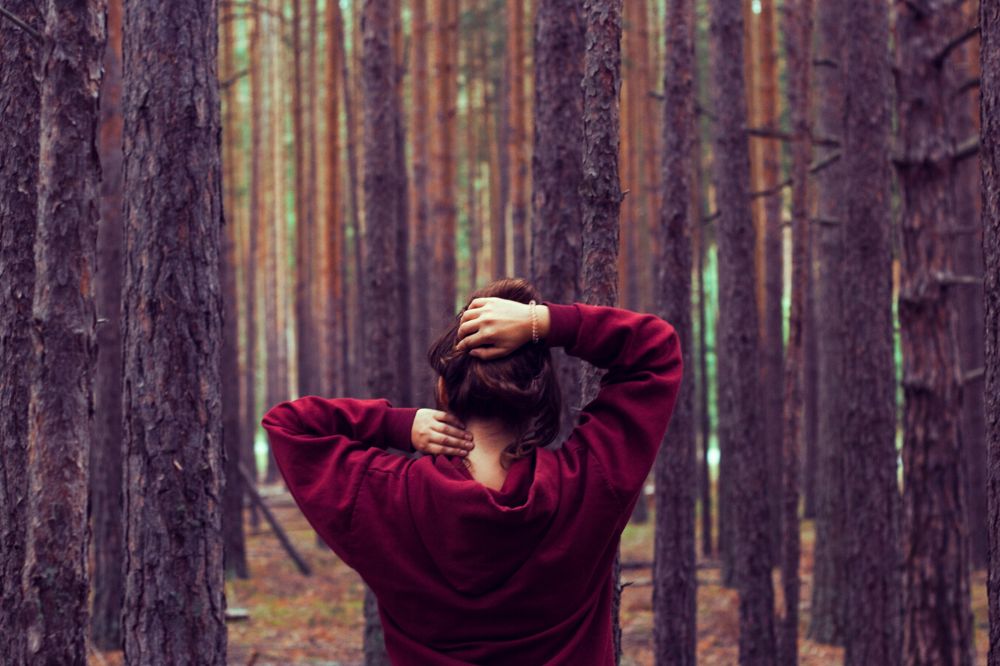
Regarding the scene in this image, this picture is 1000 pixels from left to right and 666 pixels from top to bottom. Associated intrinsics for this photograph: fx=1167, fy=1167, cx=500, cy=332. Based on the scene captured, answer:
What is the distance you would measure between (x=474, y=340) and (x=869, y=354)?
6.60 m

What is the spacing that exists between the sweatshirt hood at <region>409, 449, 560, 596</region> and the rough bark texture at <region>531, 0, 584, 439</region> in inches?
184

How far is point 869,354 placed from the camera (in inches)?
342

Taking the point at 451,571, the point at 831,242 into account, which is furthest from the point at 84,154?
the point at 831,242

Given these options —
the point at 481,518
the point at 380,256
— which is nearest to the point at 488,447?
the point at 481,518

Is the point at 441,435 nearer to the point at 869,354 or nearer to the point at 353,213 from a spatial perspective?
the point at 869,354

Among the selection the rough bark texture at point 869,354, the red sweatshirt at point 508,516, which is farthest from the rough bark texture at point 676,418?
the red sweatshirt at point 508,516

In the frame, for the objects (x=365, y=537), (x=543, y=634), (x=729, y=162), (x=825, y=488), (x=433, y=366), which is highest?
(x=729, y=162)

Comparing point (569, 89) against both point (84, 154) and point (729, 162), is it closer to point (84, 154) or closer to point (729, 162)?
point (729, 162)

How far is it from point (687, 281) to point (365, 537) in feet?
19.9

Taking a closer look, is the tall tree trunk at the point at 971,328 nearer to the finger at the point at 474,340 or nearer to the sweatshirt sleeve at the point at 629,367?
the sweatshirt sleeve at the point at 629,367

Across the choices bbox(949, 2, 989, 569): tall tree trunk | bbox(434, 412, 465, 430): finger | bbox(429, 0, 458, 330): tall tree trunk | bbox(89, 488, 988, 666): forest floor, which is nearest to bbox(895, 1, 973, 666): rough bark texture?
bbox(89, 488, 988, 666): forest floor

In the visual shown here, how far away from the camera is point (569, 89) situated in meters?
7.63

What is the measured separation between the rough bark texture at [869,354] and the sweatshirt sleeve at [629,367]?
20.5 ft

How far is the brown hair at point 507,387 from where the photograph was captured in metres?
2.74
